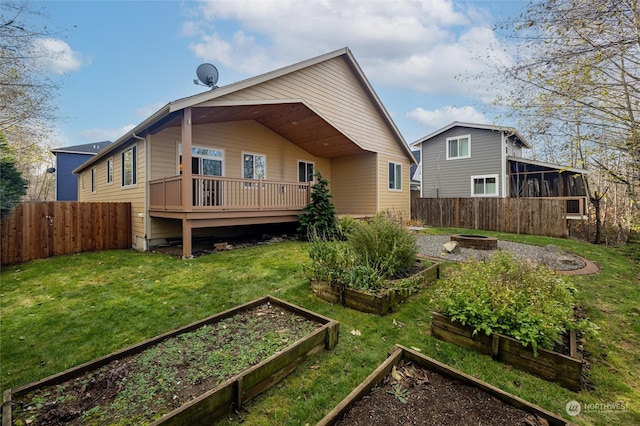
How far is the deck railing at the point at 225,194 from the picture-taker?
784 cm

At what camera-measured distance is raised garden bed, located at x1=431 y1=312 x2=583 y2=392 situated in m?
2.45

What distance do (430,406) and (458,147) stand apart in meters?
18.0

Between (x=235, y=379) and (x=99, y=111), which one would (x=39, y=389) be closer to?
(x=235, y=379)

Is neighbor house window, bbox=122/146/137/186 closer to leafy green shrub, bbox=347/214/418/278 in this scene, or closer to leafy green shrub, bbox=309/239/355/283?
leafy green shrub, bbox=309/239/355/283

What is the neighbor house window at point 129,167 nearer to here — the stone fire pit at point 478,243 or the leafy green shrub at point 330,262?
the leafy green shrub at point 330,262

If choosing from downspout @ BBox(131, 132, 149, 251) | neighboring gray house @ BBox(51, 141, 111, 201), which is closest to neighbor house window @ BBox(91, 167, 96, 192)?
downspout @ BBox(131, 132, 149, 251)

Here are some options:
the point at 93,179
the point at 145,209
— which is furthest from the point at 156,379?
the point at 93,179

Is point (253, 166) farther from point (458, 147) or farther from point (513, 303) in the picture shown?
point (458, 147)

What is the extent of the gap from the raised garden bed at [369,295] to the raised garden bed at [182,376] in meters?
0.88

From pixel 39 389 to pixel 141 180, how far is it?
27.6 ft

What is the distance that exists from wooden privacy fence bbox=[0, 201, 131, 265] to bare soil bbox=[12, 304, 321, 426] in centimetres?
765

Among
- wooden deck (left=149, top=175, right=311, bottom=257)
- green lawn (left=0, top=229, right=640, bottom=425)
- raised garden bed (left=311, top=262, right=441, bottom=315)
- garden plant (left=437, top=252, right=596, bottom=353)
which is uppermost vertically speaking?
wooden deck (left=149, top=175, right=311, bottom=257)

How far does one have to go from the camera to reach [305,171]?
13586mm

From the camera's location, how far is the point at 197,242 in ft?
32.0
